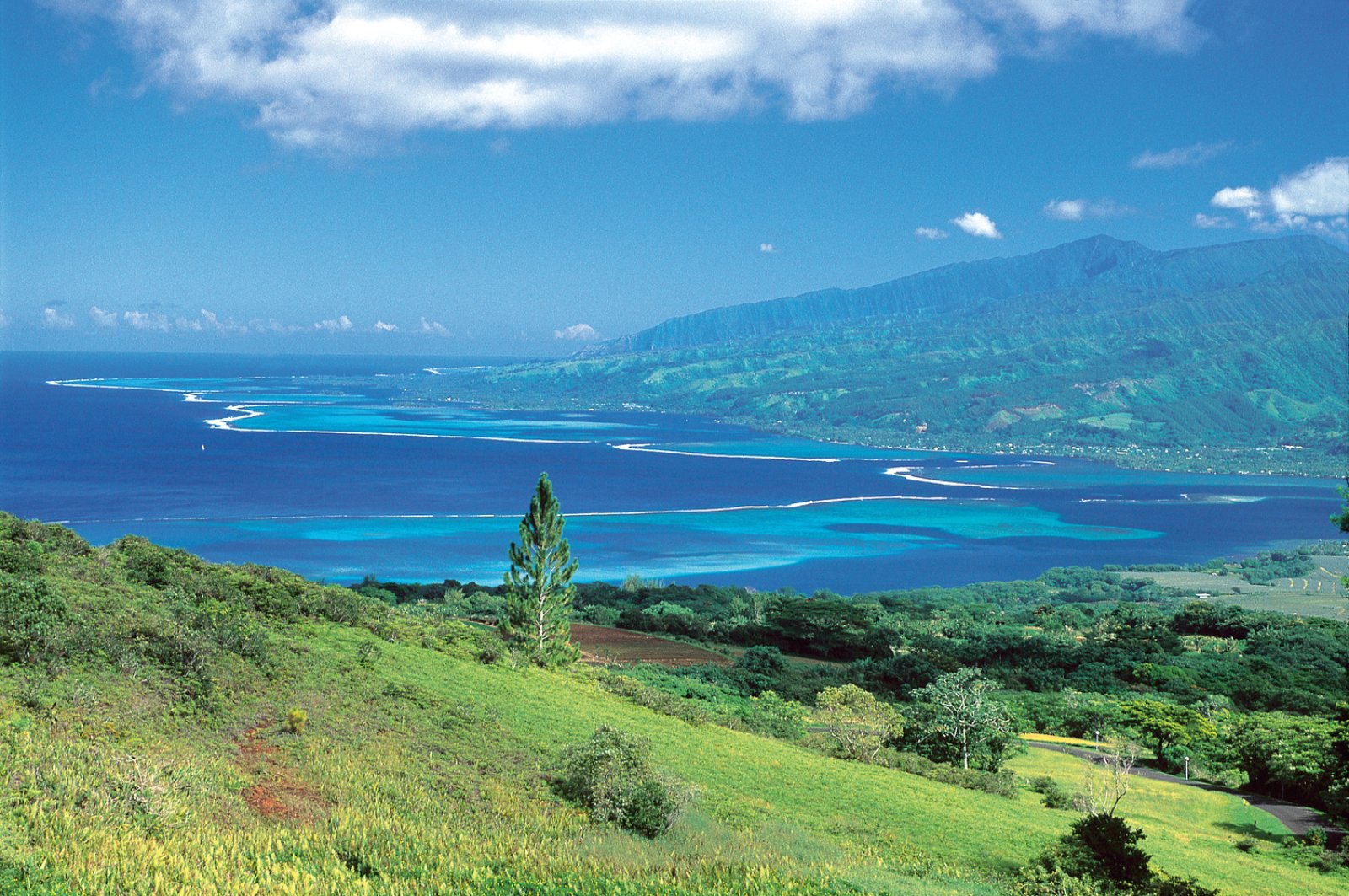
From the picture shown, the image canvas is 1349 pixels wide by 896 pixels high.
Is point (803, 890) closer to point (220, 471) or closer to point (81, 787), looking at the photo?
point (81, 787)

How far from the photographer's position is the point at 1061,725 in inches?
1375

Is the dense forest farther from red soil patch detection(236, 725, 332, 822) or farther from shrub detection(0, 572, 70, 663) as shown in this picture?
shrub detection(0, 572, 70, 663)

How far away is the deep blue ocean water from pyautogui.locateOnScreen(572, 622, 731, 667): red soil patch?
21535 mm

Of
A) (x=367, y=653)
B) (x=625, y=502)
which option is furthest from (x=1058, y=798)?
(x=625, y=502)

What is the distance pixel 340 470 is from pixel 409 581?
200 ft

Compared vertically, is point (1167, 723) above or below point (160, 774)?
below

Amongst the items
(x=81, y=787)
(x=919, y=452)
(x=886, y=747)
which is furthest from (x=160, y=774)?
(x=919, y=452)

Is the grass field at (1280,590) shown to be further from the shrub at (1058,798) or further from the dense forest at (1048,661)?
the shrub at (1058,798)

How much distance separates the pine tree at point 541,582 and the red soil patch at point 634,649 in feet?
25.8

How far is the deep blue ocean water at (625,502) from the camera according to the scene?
76562 millimetres

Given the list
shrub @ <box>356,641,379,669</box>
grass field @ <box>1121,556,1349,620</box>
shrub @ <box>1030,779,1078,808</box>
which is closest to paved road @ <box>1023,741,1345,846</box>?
shrub @ <box>1030,779,1078,808</box>

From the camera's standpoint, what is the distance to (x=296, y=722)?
14711mm

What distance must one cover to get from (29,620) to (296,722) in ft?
12.9

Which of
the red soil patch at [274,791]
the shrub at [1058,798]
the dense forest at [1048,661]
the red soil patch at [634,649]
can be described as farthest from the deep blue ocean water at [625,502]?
the red soil patch at [274,791]
